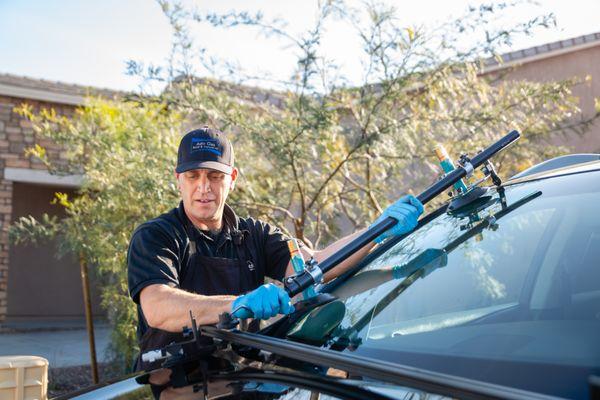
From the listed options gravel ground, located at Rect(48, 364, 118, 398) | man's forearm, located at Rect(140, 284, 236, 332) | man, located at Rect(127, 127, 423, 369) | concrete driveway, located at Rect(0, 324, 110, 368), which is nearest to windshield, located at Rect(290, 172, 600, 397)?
man, located at Rect(127, 127, 423, 369)

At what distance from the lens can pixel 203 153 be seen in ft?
9.93

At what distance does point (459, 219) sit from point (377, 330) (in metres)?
0.54

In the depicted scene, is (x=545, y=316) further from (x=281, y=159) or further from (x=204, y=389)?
(x=281, y=159)

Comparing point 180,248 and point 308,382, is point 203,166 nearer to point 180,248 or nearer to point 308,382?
point 180,248

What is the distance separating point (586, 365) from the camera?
138 centimetres

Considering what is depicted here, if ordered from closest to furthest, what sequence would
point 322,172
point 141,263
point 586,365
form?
point 586,365 → point 141,263 → point 322,172

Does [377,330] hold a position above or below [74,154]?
below

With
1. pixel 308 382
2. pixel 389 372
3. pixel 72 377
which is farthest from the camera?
pixel 72 377

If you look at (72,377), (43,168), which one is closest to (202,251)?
(72,377)

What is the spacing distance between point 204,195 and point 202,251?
0.76 ft

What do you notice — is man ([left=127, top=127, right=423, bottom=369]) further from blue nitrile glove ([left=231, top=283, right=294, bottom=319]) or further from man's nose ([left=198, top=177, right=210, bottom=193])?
blue nitrile glove ([left=231, top=283, right=294, bottom=319])

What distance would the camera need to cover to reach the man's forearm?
2.41m

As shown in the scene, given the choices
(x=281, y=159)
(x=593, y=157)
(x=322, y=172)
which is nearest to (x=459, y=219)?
(x=593, y=157)

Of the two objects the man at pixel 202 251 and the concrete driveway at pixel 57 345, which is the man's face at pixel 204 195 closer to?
the man at pixel 202 251
